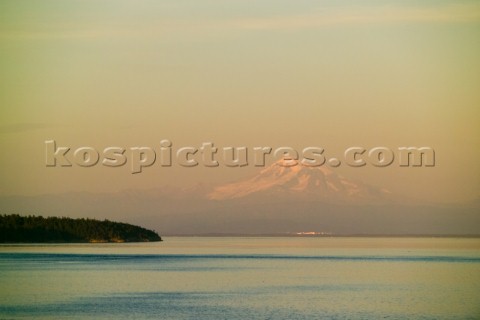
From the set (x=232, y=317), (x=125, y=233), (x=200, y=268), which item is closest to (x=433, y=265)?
(x=200, y=268)

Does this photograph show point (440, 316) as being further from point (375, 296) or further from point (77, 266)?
point (77, 266)

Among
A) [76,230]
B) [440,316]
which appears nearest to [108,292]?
[440,316]

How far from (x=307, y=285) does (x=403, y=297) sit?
26.8 feet

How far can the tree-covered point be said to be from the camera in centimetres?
14988

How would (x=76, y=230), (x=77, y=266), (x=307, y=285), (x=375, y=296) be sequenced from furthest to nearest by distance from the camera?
(x=76, y=230)
(x=77, y=266)
(x=307, y=285)
(x=375, y=296)

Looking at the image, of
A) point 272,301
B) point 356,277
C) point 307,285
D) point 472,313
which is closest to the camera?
point 472,313

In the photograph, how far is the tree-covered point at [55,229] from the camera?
492 ft

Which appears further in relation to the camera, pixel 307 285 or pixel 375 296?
pixel 307 285

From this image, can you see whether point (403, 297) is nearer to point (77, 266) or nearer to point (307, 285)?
point (307, 285)

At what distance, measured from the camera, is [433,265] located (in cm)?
8975

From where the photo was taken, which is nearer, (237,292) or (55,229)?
(237,292)

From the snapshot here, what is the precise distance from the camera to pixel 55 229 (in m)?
154

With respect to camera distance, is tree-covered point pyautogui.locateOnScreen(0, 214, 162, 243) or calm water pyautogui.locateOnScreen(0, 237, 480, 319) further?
tree-covered point pyautogui.locateOnScreen(0, 214, 162, 243)

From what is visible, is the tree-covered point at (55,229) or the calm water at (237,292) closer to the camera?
the calm water at (237,292)
